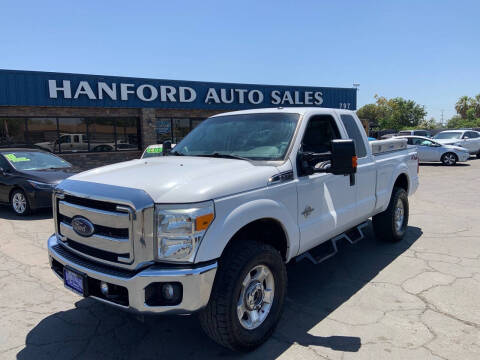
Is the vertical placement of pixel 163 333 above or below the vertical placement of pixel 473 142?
below

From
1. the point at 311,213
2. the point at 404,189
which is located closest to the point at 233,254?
the point at 311,213

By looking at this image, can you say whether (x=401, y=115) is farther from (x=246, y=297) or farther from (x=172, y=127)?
(x=246, y=297)

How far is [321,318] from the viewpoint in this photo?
3486mm

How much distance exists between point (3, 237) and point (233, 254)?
17.4ft

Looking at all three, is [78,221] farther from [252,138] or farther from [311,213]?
[311,213]

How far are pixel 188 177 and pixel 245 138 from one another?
1191mm

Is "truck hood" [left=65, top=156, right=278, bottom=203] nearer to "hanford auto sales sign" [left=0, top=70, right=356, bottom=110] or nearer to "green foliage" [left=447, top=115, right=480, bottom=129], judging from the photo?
"hanford auto sales sign" [left=0, top=70, right=356, bottom=110]

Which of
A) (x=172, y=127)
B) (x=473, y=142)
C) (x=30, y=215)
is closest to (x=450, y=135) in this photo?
(x=473, y=142)

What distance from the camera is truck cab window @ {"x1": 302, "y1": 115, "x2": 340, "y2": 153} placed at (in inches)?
153

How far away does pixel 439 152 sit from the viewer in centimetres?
1839

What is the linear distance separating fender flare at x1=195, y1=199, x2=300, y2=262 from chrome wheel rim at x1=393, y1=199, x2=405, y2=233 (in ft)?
9.41

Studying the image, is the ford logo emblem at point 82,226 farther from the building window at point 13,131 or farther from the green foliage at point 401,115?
the green foliage at point 401,115

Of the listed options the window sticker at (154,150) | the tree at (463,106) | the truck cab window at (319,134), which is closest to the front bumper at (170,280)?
the truck cab window at (319,134)

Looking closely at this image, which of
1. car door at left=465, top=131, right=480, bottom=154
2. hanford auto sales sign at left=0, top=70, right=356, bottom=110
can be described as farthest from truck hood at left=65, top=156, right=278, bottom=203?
car door at left=465, top=131, right=480, bottom=154
